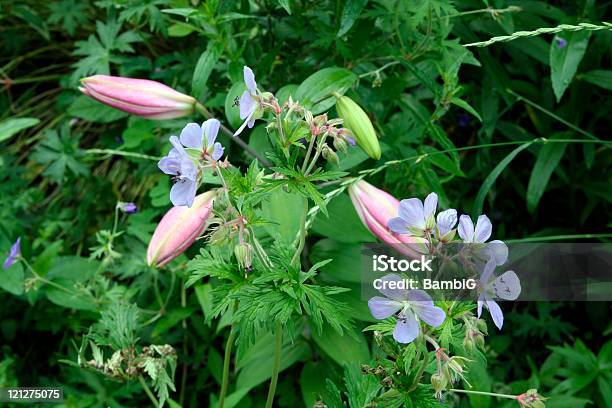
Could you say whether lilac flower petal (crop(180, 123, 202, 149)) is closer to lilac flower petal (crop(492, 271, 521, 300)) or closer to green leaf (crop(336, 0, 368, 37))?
lilac flower petal (crop(492, 271, 521, 300))

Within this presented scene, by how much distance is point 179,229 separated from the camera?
92 cm

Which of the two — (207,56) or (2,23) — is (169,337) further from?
(2,23)

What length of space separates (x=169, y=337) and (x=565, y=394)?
768mm

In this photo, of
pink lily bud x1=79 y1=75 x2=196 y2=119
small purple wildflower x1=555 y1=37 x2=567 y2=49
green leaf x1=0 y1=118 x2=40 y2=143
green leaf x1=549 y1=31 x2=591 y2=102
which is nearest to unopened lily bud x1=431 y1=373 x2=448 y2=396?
pink lily bud x1=79 y1=75 x2=196 y2=119

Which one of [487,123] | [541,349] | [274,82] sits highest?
[274,82]

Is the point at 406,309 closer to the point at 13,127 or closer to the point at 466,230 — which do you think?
the point at 466,230

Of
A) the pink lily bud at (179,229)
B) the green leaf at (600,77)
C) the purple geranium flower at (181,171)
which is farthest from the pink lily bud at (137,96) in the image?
the green leaf at (600,77)

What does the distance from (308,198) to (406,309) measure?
0.47 m

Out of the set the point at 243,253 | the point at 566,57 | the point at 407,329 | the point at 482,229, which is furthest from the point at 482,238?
the point at 566,57

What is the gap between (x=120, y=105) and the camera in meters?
1.08

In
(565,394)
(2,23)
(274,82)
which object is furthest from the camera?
(2,23)

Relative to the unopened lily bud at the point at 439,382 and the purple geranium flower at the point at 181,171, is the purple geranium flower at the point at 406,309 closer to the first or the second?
the unopened lily bud at the point at 439,382

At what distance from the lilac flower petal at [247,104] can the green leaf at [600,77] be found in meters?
1.01

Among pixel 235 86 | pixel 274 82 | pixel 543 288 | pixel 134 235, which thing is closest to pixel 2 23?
pixel 134 235
